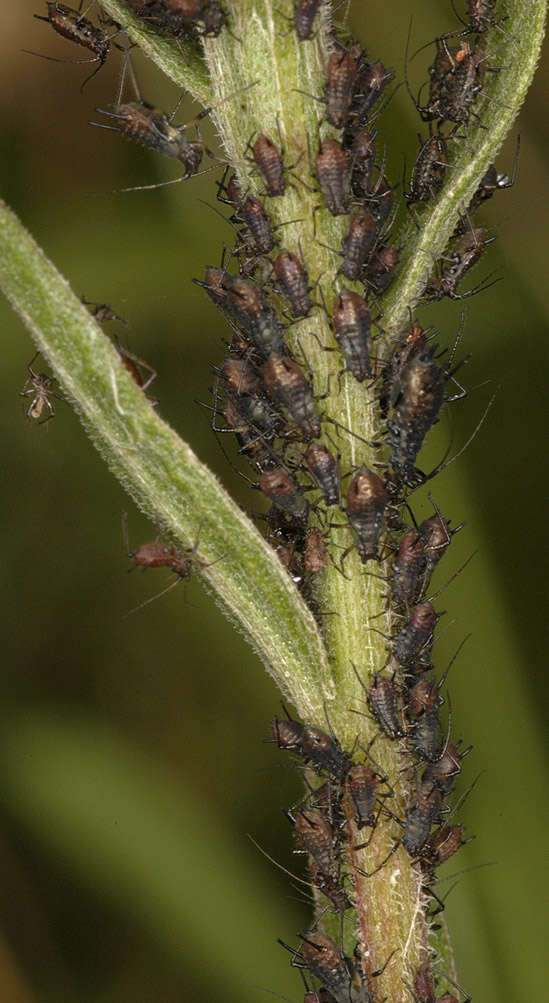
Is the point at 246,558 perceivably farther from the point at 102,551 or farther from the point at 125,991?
the point at 125,991

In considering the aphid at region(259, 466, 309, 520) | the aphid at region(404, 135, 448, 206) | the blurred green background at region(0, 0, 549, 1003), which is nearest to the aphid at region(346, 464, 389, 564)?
the aphid at region(259, 466, 309, 520)

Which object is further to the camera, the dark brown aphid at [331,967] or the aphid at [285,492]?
the aphid at [285,492]

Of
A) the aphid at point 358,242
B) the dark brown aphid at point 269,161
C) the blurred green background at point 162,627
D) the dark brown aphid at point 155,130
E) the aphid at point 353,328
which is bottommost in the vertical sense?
the blurred green background at point 162,627

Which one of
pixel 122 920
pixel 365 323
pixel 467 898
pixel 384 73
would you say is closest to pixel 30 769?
pixel 122 920

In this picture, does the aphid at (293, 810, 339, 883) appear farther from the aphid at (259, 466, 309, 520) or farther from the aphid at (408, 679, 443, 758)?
the aphid at (259, 466, 309, 520)

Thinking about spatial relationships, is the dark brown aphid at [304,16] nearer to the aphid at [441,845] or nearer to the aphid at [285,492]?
the aphid at [285,492]

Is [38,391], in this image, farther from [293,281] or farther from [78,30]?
[293,281]

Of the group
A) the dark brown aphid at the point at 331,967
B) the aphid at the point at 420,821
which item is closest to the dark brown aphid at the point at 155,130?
the aphid at the point at 420,821

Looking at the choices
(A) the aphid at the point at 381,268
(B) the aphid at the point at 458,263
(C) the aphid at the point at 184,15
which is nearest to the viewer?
(C) the aphid at the point at 184,15
